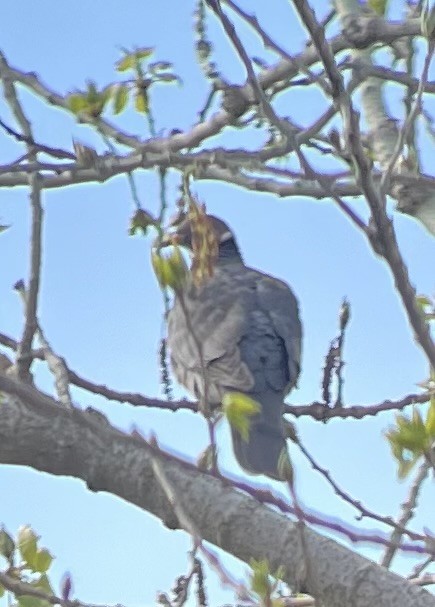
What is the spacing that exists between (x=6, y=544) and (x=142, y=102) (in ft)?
3.93

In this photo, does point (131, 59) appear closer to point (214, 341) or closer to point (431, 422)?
point (431, 422)

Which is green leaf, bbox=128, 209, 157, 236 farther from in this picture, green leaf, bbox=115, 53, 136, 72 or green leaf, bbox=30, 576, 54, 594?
green leaf, bbox=30, 576, 54, 594

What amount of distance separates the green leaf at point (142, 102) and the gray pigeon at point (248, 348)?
1104mm

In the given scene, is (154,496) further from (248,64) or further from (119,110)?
(248,64)

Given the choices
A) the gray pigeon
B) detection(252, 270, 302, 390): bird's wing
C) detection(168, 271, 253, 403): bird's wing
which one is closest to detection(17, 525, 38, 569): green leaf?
the gray pigeon

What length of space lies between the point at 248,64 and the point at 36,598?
3.46 feet

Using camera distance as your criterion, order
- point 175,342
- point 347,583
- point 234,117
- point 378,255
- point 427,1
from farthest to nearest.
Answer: point 175,342 < point 234,117 < point 347,583 < point 427,1 < point 378,255

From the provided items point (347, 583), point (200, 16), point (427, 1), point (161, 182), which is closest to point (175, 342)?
point (200, 16)

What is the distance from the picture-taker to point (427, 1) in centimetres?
214

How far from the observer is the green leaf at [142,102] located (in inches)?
128

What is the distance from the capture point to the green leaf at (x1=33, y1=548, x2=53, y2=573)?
268 centimetres

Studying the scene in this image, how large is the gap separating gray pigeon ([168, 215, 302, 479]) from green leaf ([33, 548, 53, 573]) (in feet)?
5.64

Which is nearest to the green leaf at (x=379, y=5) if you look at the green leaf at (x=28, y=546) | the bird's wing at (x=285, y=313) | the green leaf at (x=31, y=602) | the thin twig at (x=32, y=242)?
the thin twig at (x=32, y=242)

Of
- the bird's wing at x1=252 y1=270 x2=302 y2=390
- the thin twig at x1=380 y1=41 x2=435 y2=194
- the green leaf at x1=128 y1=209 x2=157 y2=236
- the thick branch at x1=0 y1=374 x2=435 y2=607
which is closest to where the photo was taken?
the thin twig at x1=380 y1=41 x2=435 y2=194
